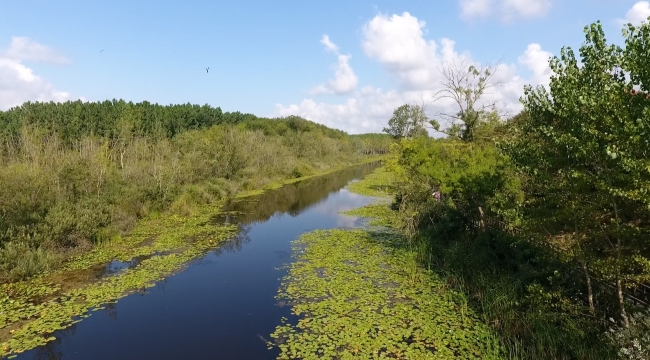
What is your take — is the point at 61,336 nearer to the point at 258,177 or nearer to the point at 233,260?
the point at 233,260

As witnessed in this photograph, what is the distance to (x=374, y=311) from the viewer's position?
31.8 ft

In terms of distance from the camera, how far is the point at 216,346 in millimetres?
8508

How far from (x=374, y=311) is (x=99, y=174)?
15.3m

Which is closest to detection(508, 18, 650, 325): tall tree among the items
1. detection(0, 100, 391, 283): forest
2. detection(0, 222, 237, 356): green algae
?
detection(0, 222, 237, 356): green algae

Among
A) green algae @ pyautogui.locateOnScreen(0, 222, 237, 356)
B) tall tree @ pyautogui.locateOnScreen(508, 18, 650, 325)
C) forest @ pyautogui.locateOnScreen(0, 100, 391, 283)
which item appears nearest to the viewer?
tall tree @ pyautogui.locateOnScreen(508, 18, 650, 325)

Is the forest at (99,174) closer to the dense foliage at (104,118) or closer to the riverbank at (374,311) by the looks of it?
the dense foliage at (104,118)

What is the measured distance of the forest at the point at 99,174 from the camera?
1312cm

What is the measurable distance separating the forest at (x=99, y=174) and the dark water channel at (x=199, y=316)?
2.75 metres

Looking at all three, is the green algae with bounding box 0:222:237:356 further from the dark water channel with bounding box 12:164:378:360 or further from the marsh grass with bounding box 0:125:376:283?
the marsh grass with bounding box 0:125:376:283

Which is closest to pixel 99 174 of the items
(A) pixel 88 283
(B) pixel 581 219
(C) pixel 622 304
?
(A) pixel 88 283

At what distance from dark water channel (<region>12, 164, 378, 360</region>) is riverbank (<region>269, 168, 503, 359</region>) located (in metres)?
0.70

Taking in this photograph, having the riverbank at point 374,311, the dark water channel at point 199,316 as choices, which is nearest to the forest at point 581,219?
the riverbank at point 374,311

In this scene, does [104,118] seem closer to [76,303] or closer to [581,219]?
[76,303]

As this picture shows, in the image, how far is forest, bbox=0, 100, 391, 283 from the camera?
13.1 m
